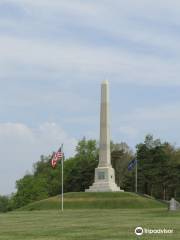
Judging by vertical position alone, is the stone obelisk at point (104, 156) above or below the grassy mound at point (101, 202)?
above

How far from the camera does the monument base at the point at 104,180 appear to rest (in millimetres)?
78812

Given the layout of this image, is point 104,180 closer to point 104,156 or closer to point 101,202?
point 104,156

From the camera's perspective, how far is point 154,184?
330 ft

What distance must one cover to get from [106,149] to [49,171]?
185ft

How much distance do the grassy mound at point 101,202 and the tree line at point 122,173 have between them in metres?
23.4

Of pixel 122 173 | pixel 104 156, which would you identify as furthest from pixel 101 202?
pixel 122 173

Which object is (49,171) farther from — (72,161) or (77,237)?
(77,237)

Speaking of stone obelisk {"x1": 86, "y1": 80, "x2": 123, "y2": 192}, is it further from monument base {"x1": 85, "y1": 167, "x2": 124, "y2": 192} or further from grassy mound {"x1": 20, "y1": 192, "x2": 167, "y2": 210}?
grassy mound {"x1": 20, "y1": 192, "x2": 167, "y2": 210}

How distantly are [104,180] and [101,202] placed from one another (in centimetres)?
1014

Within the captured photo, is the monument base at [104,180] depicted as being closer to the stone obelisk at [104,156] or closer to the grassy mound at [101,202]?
the stone obelisk at [104,156]

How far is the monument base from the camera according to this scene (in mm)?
78812

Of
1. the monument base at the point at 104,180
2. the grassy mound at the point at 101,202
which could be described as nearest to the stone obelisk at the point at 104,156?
the monument base at the point at 104,180

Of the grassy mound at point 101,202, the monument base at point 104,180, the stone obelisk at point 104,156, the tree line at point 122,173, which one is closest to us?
the grassy mound at point 101,202

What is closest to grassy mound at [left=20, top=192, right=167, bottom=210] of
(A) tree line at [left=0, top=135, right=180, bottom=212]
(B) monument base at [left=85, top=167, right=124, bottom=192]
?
(B) monument base at [left=85, top=167, right=124, bottom=192]
